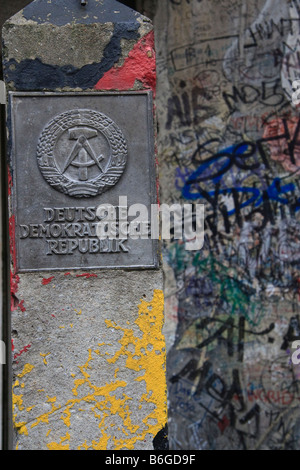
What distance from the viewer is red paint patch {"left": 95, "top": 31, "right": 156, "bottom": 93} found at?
243cm

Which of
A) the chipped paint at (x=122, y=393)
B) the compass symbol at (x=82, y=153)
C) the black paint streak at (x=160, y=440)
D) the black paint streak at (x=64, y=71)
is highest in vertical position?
the black paint streak at (x=64, y=71)

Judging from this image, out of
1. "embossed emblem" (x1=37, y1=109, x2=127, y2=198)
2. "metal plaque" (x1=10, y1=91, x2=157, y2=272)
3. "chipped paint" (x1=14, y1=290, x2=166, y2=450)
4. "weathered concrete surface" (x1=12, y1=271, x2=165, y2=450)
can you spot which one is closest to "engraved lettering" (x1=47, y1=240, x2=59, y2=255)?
"metal plaque" (x1=10, y1=91, x2=157, y2=272)

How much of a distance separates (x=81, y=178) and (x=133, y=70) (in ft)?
1.74

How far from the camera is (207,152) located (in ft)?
13.5

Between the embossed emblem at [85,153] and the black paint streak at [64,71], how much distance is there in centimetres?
14

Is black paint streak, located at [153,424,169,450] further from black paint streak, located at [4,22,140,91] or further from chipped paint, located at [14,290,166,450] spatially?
black paint streak, located at [4,22,140,91]

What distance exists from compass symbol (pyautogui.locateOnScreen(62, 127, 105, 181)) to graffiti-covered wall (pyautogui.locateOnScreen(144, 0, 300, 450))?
1.75 metres

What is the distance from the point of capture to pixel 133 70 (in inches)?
95.8

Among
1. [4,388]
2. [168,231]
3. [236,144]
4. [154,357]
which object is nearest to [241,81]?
[236,144]

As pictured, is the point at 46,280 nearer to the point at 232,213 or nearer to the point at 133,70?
the point at 133,70

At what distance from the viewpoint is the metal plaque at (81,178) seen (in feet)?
7.89

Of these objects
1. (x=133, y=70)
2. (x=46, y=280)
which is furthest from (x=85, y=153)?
(x=46, y=280)

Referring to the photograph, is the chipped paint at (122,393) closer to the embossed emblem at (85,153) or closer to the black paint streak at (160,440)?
the black paint streak at (160,440)

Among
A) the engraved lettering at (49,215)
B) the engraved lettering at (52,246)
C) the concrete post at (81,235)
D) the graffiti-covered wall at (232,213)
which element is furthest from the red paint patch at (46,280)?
the graffiti-covered wall at (232,213)
